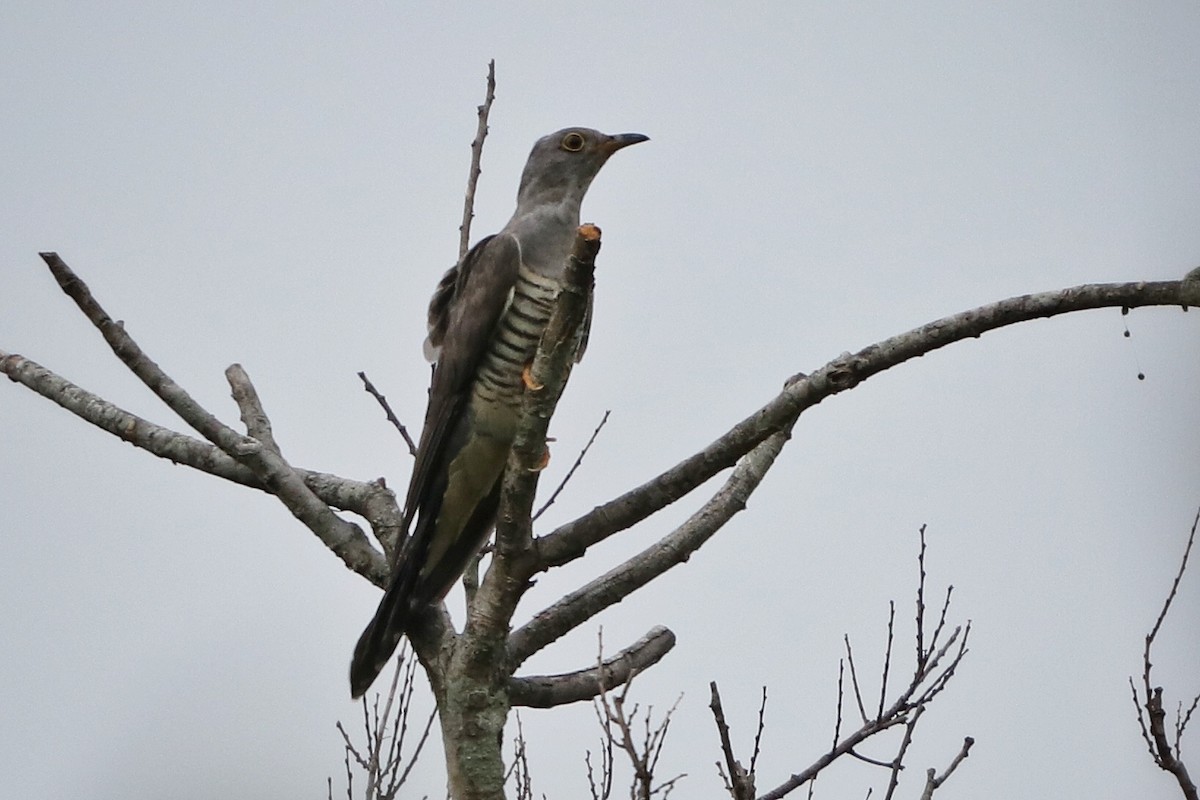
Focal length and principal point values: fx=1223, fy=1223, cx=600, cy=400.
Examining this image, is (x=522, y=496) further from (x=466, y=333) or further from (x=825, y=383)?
(x=466, y=333)

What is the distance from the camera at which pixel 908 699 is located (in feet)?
11.7

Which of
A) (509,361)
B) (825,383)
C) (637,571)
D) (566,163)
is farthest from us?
(566,163)

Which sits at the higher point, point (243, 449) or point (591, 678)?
point (243, 449)

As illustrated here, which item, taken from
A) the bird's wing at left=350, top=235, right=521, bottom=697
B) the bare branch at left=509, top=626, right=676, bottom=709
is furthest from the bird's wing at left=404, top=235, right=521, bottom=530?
the bare branch at left=509, top=626, right=676, bottom=709

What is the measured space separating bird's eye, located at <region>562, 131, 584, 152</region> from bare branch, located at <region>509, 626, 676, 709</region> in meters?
2.18

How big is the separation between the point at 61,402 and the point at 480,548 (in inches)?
52.5

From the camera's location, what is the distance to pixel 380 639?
3.35m

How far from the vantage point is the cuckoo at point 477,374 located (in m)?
3.89

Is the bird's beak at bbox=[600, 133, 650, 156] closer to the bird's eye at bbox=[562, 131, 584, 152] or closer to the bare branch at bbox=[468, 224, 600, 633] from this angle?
the bird's eye at bbox=[562, 131, 584, 152]

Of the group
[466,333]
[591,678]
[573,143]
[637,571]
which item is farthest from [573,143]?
[591,678]

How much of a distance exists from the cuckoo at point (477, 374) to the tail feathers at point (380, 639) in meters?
0.25

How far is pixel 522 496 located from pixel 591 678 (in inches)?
23.9

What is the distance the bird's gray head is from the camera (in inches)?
188

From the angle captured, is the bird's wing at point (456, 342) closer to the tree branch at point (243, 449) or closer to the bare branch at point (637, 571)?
the tree branch at point (243, 449)
